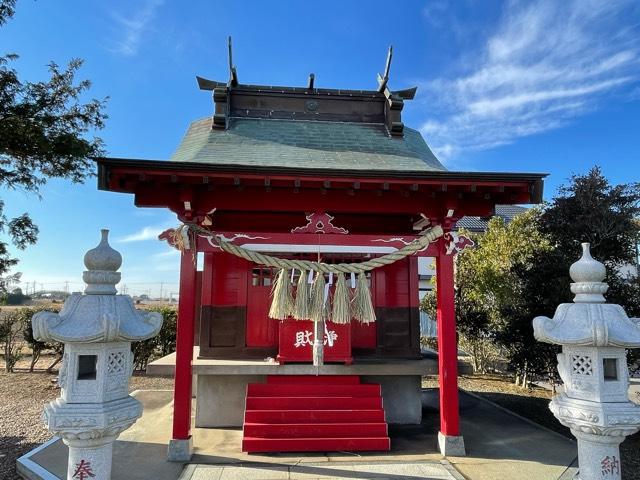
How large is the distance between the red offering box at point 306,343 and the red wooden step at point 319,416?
2.35 ft

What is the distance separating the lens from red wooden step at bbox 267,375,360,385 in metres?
6.06

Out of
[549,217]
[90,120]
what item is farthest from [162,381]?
[549,217]

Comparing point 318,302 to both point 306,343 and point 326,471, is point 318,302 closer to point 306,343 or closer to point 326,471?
point 306,343

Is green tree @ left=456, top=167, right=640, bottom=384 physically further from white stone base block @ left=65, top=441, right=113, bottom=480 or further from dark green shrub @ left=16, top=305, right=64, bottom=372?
dark green shrub @ left=16, top=305, right=64, bottom=372

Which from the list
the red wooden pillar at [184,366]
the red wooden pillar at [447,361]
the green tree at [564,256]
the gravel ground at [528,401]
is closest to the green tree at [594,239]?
the green tree at [564,256]

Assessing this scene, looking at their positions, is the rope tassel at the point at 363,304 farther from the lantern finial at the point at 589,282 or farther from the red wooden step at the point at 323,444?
the lantern finial at the point at 589,282

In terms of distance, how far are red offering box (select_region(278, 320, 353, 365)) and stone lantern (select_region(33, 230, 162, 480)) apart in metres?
3.04

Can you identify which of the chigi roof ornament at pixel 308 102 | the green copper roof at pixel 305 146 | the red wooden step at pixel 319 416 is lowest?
the red wooden step at pixel 319 416

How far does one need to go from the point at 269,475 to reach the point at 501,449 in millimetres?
3203

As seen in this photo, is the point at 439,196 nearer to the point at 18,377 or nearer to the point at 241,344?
the point at 241,344

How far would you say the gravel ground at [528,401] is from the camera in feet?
17.7

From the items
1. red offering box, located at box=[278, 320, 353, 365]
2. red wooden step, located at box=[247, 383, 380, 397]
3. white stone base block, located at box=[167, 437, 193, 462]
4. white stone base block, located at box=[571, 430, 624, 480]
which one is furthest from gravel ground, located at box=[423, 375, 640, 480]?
white stone base block, located at box=[167, 437, 193, 462]

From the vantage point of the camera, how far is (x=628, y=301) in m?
6.39

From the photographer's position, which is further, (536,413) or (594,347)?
(536,413)
